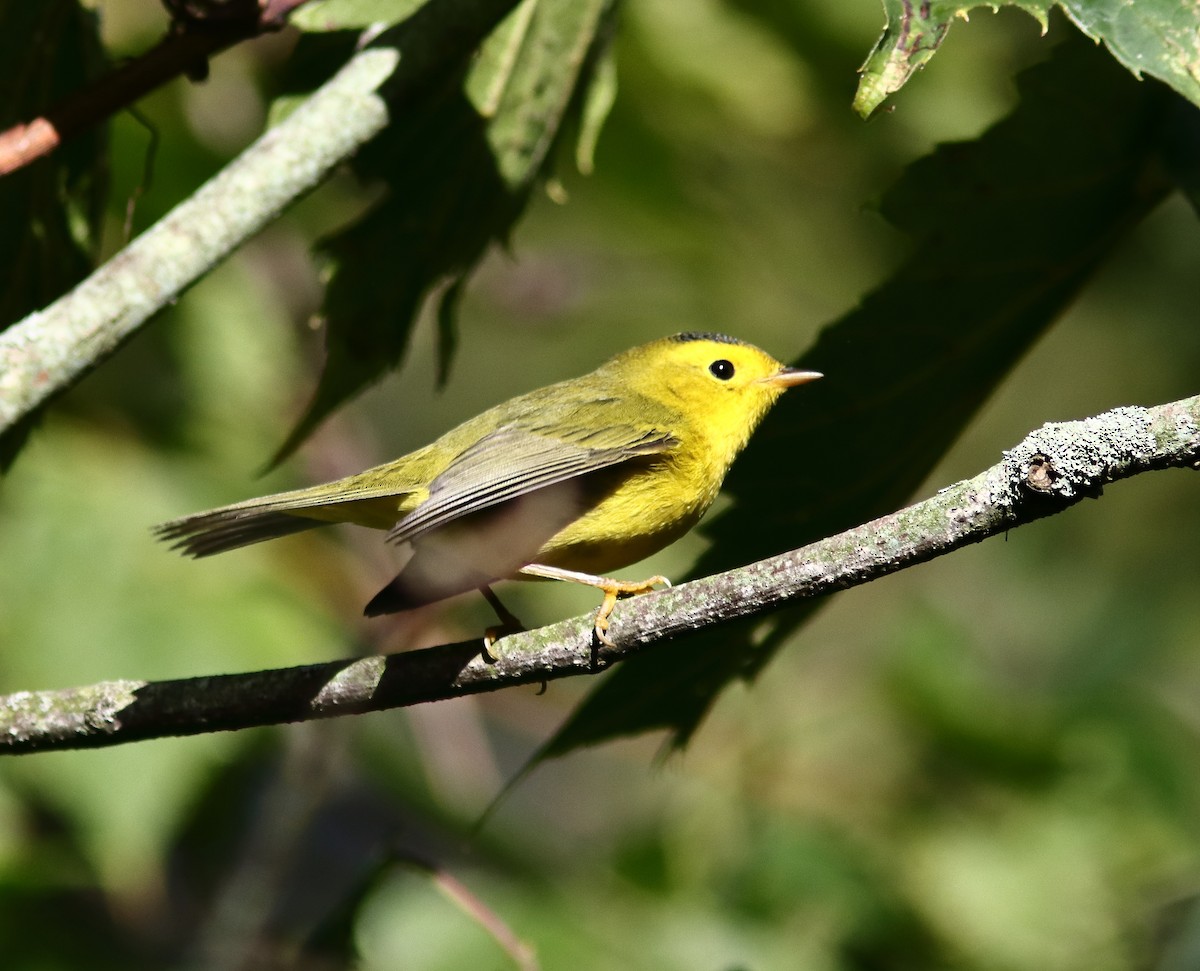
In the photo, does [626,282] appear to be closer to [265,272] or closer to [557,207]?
[557,207]

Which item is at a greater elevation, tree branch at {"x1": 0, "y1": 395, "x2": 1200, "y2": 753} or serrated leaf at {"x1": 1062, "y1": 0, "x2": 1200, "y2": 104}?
serrated leaf at {"x1": 1062, "y1": 0, "x2": 1200, "y2": 104}

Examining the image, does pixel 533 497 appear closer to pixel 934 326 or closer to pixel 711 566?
pixel 711 566

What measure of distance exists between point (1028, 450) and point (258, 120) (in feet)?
12.7

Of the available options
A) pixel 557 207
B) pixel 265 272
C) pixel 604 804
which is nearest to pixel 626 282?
pixel 557 207

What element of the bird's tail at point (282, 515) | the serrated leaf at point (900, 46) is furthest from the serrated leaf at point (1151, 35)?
the bird's tail at point (282, 515)

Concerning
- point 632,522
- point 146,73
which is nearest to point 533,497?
point 632,522

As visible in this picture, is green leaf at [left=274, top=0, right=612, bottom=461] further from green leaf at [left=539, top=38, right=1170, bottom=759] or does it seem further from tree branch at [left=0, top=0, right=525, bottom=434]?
green leaf at [left=539, top=38, right=1170, bottom=759]

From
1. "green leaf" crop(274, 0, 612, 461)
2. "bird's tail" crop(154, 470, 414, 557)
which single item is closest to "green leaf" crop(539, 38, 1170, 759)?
"green leaf" crop(274, 0, 612, 461)

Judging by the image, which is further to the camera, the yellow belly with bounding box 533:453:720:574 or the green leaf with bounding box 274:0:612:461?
the yellow belly with bounding box 533:453:720:574

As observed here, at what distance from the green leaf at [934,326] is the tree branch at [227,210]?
36.9 inches

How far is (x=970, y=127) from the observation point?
4738 mm

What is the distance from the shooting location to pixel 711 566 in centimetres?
275

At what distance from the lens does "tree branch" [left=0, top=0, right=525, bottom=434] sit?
2.23 metres

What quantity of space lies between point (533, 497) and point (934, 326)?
115cm
